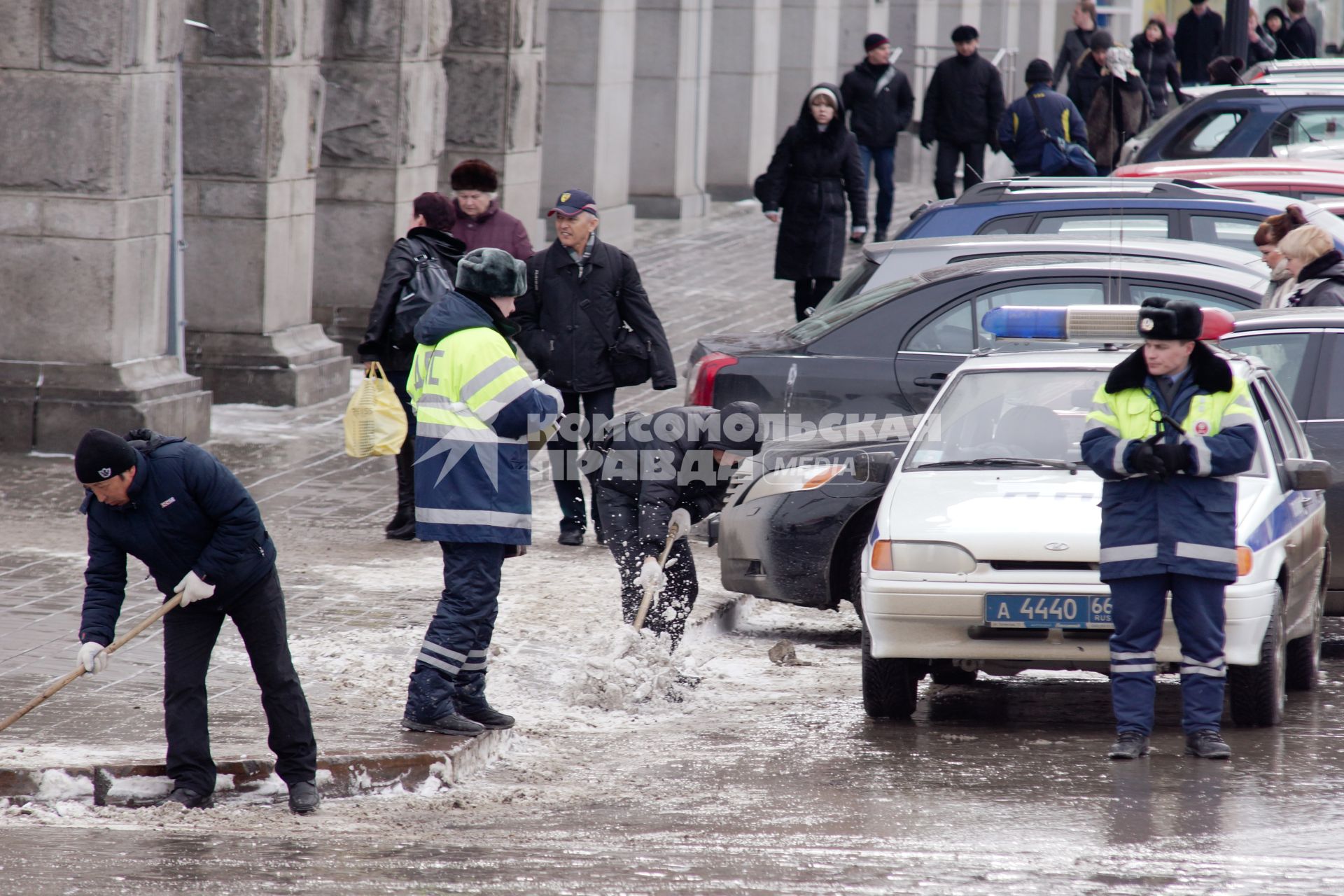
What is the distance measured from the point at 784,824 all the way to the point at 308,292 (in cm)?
911

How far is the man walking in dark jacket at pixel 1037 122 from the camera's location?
60.0 ft

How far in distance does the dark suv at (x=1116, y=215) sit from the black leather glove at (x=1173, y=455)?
5933mm

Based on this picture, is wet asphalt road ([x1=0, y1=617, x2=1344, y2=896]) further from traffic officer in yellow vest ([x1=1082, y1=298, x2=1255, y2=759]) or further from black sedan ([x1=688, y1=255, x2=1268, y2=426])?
black sedan ([x1=688, y1=255, x2=1268, y2=426])

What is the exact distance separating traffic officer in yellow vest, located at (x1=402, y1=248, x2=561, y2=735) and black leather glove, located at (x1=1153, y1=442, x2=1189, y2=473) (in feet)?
6.63

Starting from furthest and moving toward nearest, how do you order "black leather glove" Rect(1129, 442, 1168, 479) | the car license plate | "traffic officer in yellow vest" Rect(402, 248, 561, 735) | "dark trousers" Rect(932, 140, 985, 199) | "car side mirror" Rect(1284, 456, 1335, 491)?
1. "dark trousers" Rect(932, 140, 985, 199)
2. "car side mirror" Rect(1284, 456, 1335, 491)
3. the car license plate
4. "traffic officer in yellow vest" Rect(402, 248, 561, 735)
5. "black leather glove" Rect(1129, 442, 1168, 479)

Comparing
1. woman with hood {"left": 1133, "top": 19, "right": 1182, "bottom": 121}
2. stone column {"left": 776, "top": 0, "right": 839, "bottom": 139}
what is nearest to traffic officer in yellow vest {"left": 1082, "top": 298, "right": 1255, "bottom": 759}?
stone column {"left": 776, "top": 0, "right": 839, "bottom": 139}

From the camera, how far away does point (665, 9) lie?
909 inches

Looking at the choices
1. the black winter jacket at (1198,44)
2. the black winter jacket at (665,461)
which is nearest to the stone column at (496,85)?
the black winter jacket at (665,461)

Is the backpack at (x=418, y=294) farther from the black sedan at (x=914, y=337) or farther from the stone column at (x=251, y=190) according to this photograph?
the stone column at (x=251, y=190)

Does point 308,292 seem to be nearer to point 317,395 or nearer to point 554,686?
point 317,395

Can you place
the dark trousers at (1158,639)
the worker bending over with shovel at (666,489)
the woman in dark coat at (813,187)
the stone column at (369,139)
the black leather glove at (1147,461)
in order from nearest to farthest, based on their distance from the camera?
the black leather glove at (1147,461), the dark trousers at (1158,639), the worker bending over with shovel at (666,489), the stone column at (369,139), the woman in dark coat at (813,187)

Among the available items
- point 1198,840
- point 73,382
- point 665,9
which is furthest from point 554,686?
point 665,9

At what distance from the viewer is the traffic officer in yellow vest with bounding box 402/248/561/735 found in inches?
277

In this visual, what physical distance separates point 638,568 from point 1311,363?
3.08 meters
